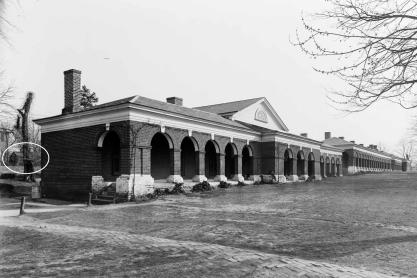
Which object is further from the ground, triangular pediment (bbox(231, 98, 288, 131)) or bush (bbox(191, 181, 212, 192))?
triangular pediment (bbox(231, 98, 288, 131))

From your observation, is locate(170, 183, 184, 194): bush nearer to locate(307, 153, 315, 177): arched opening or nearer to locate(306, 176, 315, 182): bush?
locate(306, 176, 315, 182): bush

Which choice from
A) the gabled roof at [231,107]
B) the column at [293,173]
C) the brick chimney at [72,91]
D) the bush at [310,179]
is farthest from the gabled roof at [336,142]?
the brick chimney at [72,91]

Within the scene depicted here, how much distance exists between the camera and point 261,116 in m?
36.8

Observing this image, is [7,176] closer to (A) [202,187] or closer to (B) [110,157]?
(B) [110,157]

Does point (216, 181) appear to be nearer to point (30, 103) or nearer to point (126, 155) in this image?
point (126, 155)

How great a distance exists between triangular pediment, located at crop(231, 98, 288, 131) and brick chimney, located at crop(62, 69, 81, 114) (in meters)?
14.0

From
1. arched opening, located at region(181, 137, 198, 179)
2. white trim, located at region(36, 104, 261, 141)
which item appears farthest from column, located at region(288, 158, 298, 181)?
arched opening, located at region(181, 137, 198, 179)

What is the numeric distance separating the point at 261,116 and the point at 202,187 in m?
15.3

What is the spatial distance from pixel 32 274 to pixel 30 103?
3083 centimetres

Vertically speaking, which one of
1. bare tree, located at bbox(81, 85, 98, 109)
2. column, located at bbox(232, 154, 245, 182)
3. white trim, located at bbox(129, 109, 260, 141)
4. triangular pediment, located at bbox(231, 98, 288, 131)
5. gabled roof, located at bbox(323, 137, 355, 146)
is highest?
bare tree, located at bbox(81, 85, 98, 109)

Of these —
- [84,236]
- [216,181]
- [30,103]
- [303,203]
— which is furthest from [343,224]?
[30,103]

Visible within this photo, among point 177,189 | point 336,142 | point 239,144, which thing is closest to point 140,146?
point 177,189

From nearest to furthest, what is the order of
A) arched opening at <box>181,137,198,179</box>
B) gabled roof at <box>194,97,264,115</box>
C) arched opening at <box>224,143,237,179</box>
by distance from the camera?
arched opening at <box>181,137,198,179</box>, arched opening at <box>224,143,237,179</box>, gabled roof at <box>194,97,264,115</box>

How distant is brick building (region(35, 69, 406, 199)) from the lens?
19.7m
